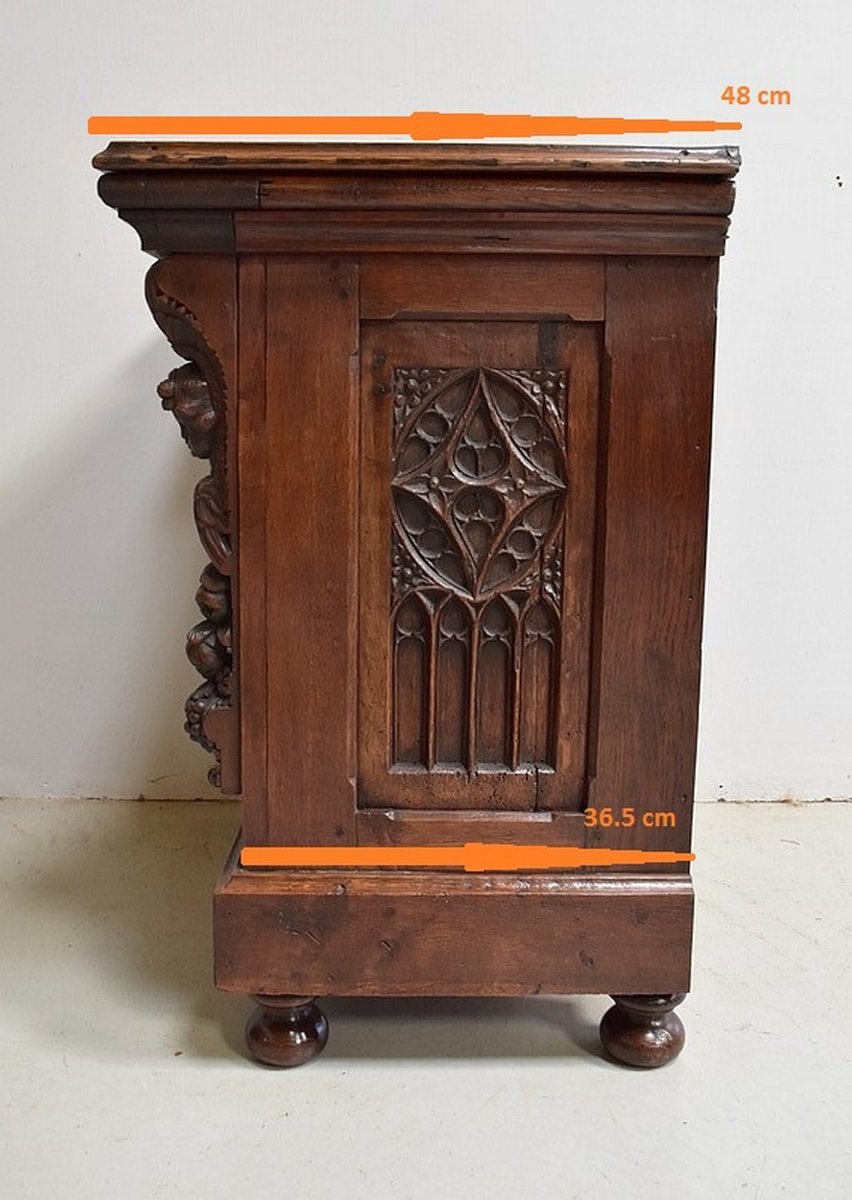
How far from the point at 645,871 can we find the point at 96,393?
3.58 feet

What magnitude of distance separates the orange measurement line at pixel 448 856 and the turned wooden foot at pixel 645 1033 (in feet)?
0.44

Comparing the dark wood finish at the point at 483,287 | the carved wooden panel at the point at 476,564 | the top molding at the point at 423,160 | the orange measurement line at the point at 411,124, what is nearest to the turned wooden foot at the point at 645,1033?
the carved wooden panel at the point at 476,564

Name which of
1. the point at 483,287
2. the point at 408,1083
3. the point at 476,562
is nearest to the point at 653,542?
the point at 476,562

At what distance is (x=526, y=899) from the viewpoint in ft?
3.86

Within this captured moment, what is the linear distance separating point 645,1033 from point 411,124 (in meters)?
1.23

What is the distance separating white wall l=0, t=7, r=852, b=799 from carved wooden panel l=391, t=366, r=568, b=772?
79 centimetres

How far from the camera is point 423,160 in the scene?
1064mm

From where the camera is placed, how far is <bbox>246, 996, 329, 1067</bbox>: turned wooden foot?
1.20 meters

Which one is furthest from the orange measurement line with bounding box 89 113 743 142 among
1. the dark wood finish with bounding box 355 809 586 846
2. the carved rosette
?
the dark wood finish with bounding box 355 809 586 846

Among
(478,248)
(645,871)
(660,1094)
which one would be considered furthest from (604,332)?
(660,1094)

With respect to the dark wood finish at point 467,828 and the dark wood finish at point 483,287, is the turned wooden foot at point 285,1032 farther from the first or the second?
the dark wood finish at point 483,287

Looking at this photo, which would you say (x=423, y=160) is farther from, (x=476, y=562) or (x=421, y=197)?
(x=476, y=562)

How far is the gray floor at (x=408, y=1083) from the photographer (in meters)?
1.04

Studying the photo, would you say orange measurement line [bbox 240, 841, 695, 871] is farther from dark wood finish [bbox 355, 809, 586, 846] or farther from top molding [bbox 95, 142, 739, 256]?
top molding [bbox 95, 142, 739, 256]
